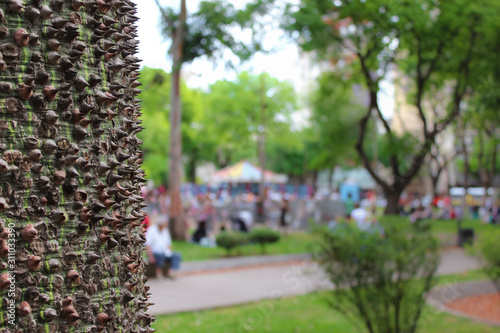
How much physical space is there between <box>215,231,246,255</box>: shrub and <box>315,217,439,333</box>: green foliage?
8.82 meters

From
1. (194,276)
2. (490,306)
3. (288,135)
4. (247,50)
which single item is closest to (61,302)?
(490,306)

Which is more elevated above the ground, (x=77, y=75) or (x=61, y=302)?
(x=77, y=75)

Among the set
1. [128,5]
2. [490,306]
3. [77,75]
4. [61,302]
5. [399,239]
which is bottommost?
[490,306]

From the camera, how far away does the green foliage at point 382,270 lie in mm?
6570

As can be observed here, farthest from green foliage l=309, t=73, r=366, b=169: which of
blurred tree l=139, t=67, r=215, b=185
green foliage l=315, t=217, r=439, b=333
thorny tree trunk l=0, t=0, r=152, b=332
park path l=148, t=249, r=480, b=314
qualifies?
blurred tree l=139, t=67, r=215, b=185

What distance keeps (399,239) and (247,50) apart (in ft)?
33.6

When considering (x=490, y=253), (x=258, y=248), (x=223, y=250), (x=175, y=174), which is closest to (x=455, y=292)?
(x=490, y=253)

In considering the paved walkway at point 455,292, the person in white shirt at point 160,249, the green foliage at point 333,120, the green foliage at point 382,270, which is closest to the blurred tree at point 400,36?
the green foliage at point 333,120

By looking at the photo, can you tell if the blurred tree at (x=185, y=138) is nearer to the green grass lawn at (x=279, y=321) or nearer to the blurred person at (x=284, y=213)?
the blurred person at (x=284, y=213)

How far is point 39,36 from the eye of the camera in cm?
163

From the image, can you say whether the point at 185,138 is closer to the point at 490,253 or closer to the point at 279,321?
the point at 279,321

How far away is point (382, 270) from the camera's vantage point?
258 inches

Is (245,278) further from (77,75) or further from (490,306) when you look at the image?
(77,75)

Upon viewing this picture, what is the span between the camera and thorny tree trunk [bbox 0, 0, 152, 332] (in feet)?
5.14
